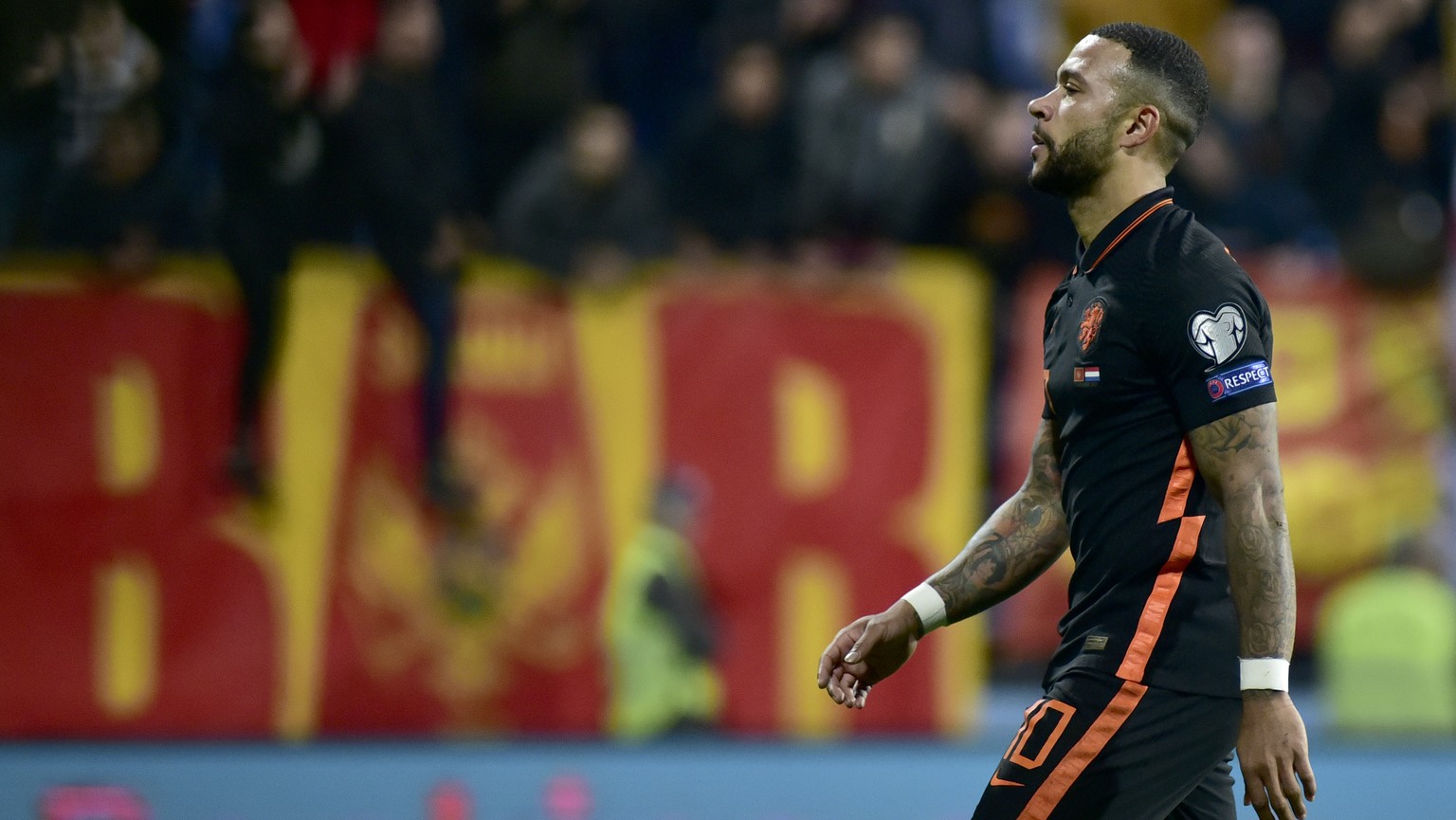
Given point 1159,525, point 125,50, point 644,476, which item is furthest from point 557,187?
point 1159,525

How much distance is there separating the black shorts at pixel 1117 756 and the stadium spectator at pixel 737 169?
5914 mm

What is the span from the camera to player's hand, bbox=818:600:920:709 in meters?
3.51

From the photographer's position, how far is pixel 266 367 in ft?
27.7

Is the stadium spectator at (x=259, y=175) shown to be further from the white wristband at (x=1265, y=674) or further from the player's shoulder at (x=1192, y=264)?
the white wristband at (x=1265, y=674)

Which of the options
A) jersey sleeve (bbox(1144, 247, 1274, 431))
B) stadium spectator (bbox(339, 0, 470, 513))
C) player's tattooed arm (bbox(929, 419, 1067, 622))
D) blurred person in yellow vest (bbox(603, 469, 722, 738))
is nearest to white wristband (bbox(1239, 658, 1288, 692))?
jersey sleeve (bbox(1144, 247, 1274, 431))

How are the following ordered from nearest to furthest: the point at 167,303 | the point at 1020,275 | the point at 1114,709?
the point at 1114,709
the point at 167,303
the point at 1020,275

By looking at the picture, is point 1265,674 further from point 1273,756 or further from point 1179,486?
point 1179,486

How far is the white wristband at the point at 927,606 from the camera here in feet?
11.7

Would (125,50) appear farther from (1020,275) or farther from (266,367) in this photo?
(1020,275)

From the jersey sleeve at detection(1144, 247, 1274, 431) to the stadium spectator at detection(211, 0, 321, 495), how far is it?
6.02m

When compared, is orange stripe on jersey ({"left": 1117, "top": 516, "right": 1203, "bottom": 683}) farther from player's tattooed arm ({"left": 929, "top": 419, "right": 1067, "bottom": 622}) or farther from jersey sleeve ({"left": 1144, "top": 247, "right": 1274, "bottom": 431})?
player's tattooed arm ({"left": 929, "top": 419, "right": 1067, "bottom": 622})

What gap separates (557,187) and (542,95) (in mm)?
492

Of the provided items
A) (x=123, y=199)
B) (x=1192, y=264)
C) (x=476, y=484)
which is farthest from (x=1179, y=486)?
(x=123, y=199)

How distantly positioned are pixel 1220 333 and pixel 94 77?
659 centimetres
